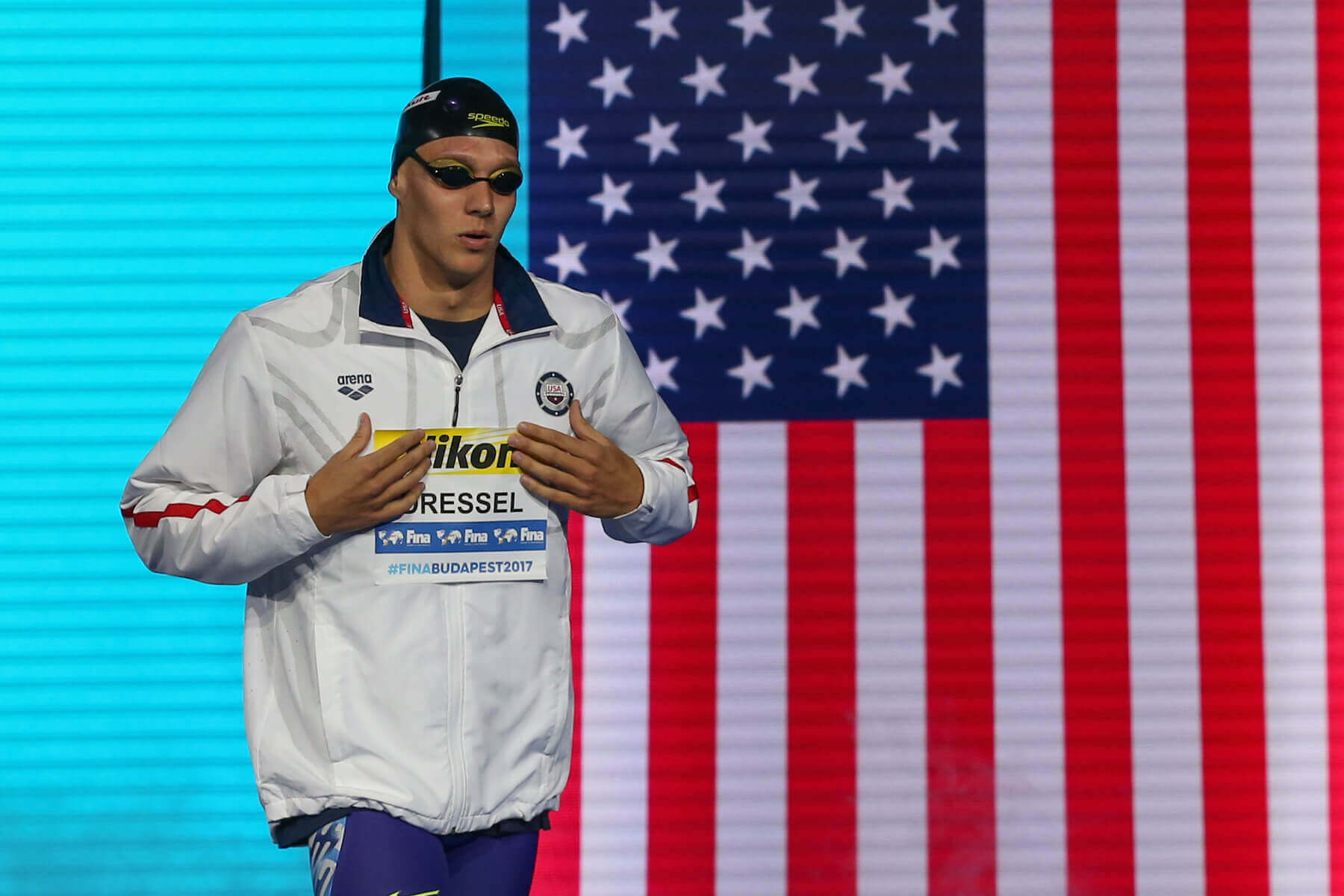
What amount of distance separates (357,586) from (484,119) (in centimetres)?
75

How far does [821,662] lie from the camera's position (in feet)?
12.3

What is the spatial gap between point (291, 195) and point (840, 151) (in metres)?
1.57

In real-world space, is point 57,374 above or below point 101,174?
below

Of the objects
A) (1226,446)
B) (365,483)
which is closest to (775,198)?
(1226,446)

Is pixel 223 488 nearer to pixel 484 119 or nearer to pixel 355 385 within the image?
pixel 355 385

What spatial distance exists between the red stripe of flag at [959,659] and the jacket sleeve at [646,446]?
158 centimetres

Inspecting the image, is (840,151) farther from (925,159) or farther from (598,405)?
(598,405)

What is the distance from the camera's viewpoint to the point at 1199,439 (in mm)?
3820

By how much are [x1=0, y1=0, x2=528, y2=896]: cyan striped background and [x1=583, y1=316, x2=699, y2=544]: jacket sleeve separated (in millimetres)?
1623

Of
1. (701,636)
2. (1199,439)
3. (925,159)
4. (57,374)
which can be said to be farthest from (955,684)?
(57,374)

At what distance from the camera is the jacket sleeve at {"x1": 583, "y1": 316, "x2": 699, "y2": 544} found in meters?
2.20

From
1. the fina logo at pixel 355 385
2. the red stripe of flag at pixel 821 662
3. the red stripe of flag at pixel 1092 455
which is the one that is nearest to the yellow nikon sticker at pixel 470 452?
the fina logo at pixel 355 385

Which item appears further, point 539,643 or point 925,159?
point 925,159

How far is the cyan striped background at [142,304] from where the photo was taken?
3.73m
